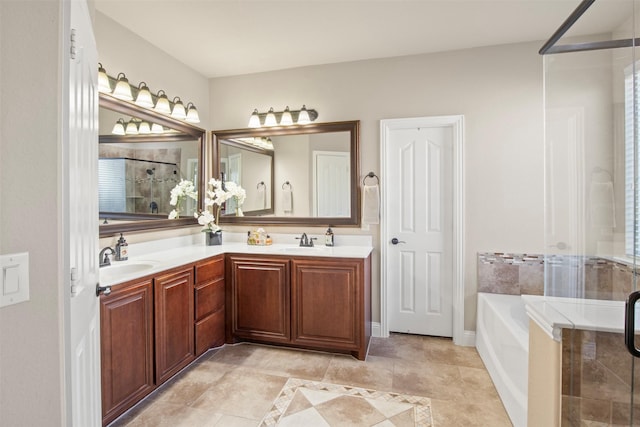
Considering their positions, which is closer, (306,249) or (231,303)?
(231,303)

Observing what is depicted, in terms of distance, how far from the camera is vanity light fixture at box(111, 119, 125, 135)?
2504 mm

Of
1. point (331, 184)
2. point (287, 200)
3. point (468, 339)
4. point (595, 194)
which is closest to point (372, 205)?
point (331, 184)

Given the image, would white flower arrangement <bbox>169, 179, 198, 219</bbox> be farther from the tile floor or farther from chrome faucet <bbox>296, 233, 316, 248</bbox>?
the tile floor

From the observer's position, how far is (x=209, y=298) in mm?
2750

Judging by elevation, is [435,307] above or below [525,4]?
below

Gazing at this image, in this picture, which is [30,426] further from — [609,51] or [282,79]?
[282,79]

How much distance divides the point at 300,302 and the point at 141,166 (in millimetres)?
1750

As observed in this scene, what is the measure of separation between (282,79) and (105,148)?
179 cm

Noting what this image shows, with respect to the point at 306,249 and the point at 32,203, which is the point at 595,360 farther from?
the point at 306,249

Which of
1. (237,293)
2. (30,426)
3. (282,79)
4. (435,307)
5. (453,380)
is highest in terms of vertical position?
(282,79)

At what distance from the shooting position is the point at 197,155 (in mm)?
3408

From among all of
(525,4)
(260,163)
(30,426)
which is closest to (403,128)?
(525,4)

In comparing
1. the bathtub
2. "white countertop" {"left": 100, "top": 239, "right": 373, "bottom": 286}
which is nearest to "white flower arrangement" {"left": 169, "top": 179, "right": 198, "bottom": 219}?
"white countertop" {"left": 100, "top": 239, "right": 373, "bottom": 286}

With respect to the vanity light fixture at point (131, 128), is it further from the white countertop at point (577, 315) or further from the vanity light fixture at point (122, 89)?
the white countertop at point (577, 315)
